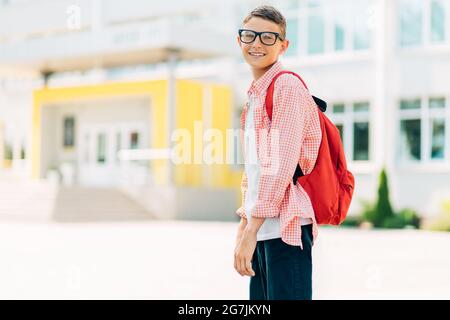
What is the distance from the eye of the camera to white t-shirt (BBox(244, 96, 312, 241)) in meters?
2.51

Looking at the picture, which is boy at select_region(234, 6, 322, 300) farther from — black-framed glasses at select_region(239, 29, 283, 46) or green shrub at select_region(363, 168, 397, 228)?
green shrub at select_region(363, 168, 397, 228)

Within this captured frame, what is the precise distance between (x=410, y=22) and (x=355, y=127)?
9.68 ft

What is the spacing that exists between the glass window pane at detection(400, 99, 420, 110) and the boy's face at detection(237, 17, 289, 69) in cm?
1761

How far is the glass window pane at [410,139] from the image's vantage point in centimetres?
1959

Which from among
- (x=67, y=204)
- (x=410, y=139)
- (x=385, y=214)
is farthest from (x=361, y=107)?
(x=67, y=204)

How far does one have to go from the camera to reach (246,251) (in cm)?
247

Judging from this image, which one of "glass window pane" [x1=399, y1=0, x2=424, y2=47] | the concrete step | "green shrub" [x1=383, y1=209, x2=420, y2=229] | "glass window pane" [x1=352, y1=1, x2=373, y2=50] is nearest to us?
"green shrub" [x1=383, y1=209, x2=420, y2=229]

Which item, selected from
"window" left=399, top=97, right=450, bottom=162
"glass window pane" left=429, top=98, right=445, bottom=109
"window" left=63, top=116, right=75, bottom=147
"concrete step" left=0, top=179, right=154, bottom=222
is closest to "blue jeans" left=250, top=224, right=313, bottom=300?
"concrete step" left=0, top=179, right=154, bottom=222

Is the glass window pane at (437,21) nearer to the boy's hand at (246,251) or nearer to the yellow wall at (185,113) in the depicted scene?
the yellow wall at (185,113)

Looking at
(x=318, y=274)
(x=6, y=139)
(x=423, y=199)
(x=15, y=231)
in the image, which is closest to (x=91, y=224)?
(x=15, y=231)

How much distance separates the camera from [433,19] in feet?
63.4

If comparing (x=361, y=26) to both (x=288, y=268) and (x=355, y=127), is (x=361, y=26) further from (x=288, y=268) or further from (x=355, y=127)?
(x=288, y=268)

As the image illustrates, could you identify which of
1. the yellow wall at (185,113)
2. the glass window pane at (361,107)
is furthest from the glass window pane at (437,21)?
the yellow wall at (185,113)
